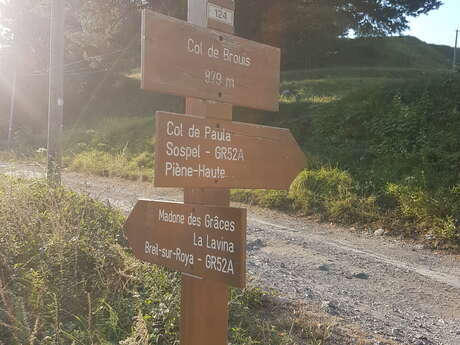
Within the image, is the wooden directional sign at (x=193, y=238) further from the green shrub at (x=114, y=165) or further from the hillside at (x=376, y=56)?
the hillside at (x=376, y=56)

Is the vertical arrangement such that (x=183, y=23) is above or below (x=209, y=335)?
above

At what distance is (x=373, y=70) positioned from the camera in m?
24.1

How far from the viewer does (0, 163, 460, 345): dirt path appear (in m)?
4.61

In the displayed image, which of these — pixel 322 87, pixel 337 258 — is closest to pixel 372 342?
pixel 337 258

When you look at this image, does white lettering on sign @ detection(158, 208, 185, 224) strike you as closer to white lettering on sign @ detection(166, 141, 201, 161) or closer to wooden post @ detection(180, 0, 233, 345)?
wooden post @ detection(180, 0, 233, 345)

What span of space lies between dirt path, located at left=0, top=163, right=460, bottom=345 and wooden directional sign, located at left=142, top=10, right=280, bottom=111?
241cm

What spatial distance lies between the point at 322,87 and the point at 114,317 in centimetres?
1610

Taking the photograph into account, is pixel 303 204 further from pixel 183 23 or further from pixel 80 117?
pixel 80 117

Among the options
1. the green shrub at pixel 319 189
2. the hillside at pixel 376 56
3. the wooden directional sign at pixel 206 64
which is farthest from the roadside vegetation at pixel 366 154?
the hillside at pixel 376 56

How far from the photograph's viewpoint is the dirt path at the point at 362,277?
15.1ft

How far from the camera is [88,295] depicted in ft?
10.8

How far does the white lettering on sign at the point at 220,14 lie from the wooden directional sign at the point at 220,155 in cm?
62

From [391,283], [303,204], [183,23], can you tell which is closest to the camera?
[183,23]

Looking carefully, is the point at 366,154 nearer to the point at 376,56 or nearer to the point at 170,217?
the point at 170,217
